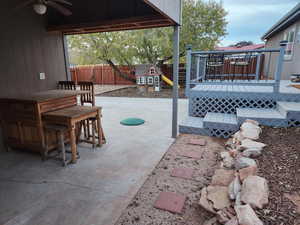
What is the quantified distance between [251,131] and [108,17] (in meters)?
3.35

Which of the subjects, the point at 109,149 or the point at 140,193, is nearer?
the point at 140,193

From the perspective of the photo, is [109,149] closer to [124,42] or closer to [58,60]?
[58,60]

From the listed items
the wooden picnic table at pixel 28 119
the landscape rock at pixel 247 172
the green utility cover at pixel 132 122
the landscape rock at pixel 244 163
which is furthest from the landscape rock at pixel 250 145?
the wooden picnic table at pixel 28 119

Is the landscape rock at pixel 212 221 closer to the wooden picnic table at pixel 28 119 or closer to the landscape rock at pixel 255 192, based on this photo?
the landscape rock at pixel 255 192

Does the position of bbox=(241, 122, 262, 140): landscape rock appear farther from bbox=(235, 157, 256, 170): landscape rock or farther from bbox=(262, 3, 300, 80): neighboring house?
bbox=(262, 3, 300, 80): neighboring house

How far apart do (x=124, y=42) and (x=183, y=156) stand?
309 inches

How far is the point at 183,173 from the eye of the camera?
2.55 m

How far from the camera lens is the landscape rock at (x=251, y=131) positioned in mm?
2930

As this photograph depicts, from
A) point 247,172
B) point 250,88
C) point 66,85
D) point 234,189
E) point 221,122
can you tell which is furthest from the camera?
point 250,88

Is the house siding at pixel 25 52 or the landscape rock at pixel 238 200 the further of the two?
the house siding at pixel 25 52

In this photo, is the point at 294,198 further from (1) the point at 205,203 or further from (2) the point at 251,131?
(2) the point at 251,131

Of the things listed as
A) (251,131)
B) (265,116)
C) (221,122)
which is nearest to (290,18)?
(265,116)

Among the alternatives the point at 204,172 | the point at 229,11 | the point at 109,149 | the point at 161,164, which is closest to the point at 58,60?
the point at 109,149

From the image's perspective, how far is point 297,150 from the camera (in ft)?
7.70
